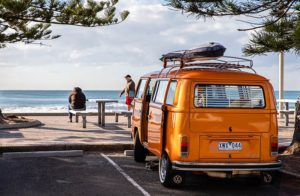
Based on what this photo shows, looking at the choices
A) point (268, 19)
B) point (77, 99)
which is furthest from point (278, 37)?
point (77, 99)

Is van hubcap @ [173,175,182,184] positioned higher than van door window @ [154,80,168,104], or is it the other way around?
van door window @ [154,80,168,104]

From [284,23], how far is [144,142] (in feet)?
14.9

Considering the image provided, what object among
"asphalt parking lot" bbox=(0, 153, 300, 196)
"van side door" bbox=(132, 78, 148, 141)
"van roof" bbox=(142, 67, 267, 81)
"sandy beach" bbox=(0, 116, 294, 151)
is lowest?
"asphalt parking lot" bbox=(0, 153, 300, 196)

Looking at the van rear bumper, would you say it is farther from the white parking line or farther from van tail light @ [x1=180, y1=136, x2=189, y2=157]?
the white parking line

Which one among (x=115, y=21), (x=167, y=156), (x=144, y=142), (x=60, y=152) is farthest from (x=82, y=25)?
(x=167, y=156)

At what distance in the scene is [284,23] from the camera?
12305mm

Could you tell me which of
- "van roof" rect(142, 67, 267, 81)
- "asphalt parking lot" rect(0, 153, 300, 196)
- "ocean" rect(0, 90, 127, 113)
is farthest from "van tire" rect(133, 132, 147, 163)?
"ocean" rect(0, 90, 127, 113)

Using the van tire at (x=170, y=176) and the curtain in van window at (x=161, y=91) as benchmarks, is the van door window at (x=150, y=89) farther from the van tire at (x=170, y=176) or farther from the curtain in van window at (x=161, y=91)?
the van tire at (x=170, y=176)

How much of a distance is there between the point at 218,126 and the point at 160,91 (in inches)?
67.9

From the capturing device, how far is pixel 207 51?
9570 mm

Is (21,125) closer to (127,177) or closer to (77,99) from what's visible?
(77,99)

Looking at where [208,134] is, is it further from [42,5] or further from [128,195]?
[42,5]

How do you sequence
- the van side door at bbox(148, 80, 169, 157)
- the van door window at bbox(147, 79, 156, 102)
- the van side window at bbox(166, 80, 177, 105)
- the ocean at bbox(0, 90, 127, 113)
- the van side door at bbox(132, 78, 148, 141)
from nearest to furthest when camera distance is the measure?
the van side window at bbox(166, 80, 177, 105) → the van side door at bbox(148, 80, 169, 157) → the van door window at bbox(147, 79, 156, 102) → the van side door at bbox(132, 78, 148, 141) → the ocean at bbox(0, 90, 127, 113)

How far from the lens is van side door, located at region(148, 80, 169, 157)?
897cm
